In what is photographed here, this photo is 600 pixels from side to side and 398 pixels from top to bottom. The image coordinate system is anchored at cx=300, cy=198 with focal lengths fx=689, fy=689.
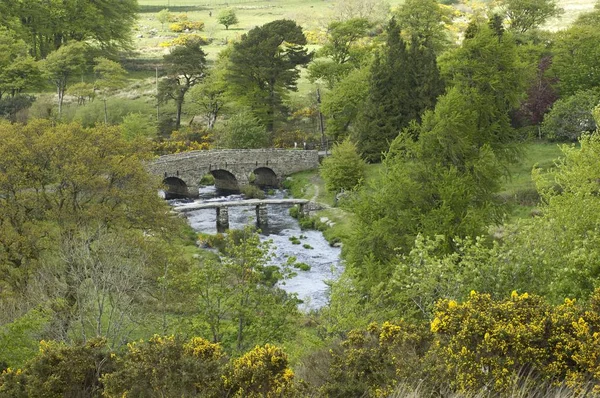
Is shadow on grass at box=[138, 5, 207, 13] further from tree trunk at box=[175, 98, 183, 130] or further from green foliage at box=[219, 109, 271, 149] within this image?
green foliage at box=[219, 109, 271, 149]

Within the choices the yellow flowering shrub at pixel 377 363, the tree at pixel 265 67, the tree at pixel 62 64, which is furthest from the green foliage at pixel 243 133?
the yellow flowering shrub at pixel 377 363

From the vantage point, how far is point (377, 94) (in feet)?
175

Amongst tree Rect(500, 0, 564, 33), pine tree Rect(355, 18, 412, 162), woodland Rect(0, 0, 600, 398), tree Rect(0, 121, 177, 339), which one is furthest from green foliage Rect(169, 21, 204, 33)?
tree Rect(0, 121, 177, 339)

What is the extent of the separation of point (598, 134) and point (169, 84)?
47327 millimetres

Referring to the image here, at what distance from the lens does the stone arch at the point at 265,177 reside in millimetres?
59575

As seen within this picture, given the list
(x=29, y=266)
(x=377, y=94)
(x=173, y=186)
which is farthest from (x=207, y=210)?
(x=29, y=266)

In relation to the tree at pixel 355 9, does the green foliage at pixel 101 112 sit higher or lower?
lower

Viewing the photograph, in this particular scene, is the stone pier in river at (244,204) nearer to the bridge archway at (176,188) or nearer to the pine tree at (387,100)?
the bridge archway at (176,188)

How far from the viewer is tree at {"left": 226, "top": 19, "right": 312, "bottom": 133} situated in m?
63.1

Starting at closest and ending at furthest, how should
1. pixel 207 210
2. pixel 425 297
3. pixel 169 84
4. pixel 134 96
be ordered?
pixel 425 297
pixel 207 210
pixel 169 84
pixel 134 96

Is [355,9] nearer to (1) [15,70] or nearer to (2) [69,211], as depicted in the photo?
(1) [15,70]

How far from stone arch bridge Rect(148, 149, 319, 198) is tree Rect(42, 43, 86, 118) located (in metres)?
17.6

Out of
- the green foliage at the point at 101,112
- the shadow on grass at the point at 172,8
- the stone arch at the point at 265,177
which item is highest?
the shadow on grass at the point at 172,8

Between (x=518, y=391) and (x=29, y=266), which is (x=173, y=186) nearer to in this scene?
(x=29, y=266)
